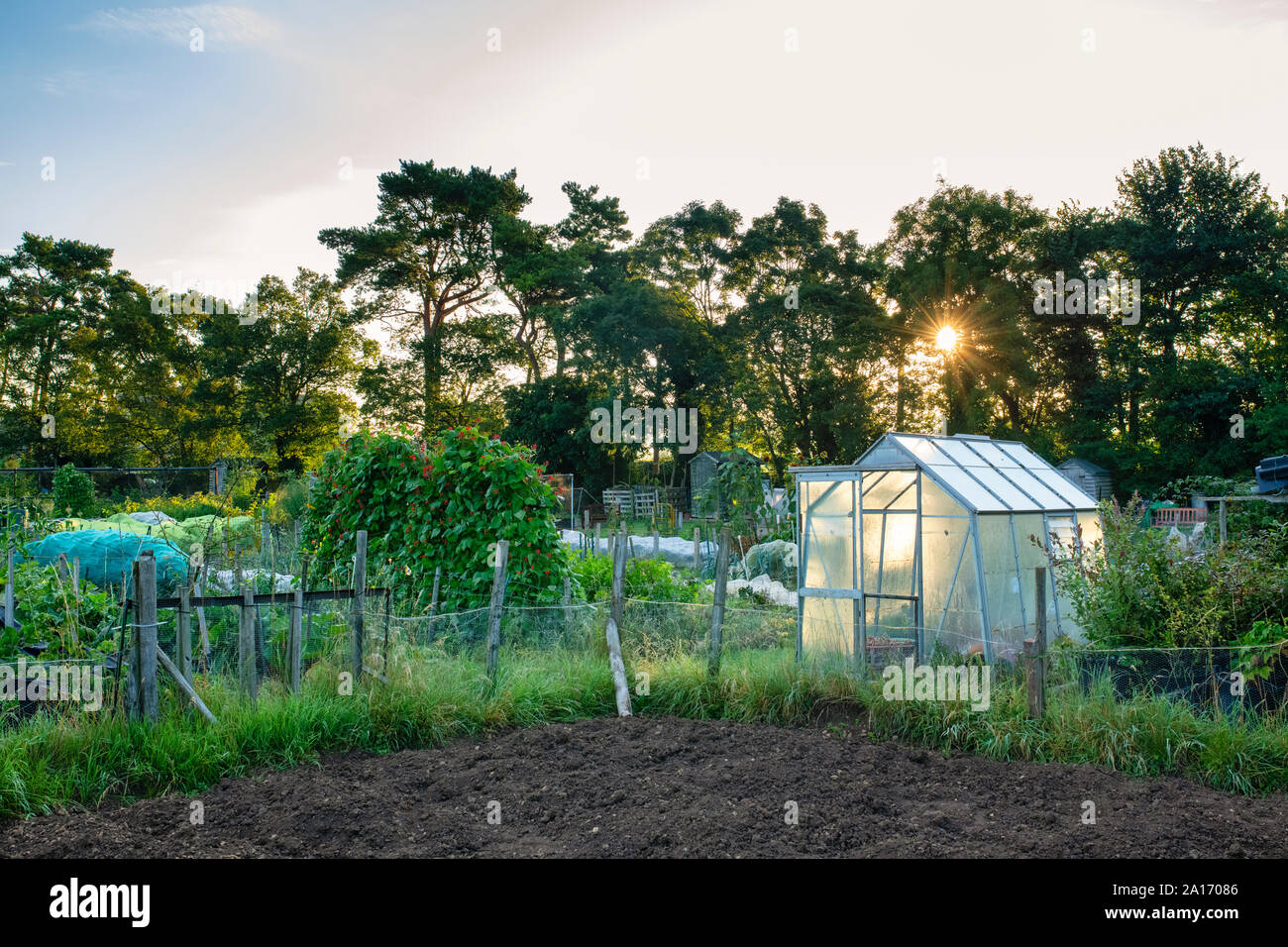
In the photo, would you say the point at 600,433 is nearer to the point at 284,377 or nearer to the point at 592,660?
the point at 284,377

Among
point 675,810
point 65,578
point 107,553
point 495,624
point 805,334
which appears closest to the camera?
point 675,810

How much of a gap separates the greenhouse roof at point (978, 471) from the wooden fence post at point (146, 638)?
6964 millimetres

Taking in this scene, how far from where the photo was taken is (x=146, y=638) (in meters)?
5.56

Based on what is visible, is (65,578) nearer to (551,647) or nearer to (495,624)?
(495,624)

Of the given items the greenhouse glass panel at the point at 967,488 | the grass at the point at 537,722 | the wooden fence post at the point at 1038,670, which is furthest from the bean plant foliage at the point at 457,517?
the wooden fence post at the point at 1038,670

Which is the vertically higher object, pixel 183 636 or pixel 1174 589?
pixel 1174 589

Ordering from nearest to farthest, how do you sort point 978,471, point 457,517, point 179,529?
point 457,517 → point 978,471 → point 179,529

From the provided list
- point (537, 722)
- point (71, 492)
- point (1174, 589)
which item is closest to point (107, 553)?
point (537, 722)

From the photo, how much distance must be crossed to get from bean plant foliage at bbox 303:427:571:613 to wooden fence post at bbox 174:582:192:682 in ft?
8.33

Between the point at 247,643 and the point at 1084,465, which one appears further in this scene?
the point at 1084,465

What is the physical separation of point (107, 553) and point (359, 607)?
3.78m

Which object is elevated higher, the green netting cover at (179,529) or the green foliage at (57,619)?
the green netting cover at (179,529)

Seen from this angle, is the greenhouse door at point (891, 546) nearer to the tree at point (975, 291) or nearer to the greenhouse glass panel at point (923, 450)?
the greenhouse glass panel at point (923, 450)

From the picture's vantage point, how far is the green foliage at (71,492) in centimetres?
1869
